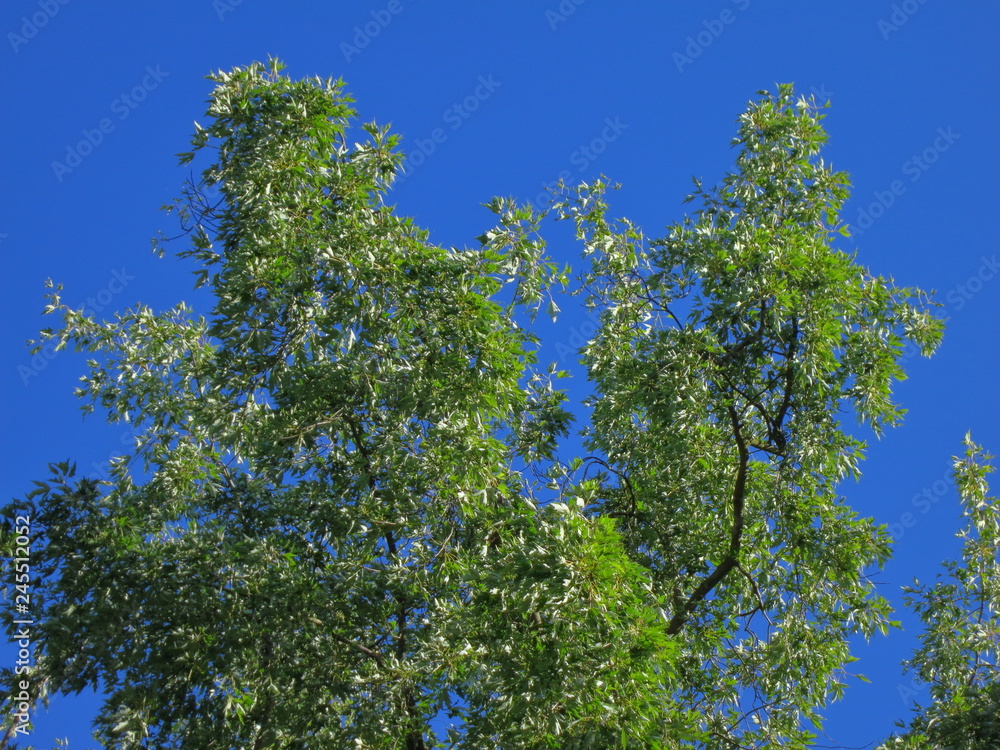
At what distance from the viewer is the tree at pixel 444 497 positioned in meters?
9.18

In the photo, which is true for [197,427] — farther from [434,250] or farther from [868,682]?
[868,682]

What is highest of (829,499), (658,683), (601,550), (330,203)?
(330,203)

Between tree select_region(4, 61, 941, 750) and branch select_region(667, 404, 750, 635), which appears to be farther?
branch select_region(667, 404, 750, 635)

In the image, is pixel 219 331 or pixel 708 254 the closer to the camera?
pixel 219 331

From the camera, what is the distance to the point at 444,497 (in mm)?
10578

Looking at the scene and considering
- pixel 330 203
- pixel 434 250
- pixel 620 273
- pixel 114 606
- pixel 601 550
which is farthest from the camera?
pixel 620 273

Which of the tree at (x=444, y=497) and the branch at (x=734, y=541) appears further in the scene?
the branch at (x=734, y=541)

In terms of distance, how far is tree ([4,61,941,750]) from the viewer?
9.18m

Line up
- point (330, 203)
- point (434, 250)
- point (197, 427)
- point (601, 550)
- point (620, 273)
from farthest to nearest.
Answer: point (620, 273)
point (197, 427)
point (330, 203)
point (434, 250)
point (601, 550)

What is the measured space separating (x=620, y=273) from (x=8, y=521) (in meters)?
8.29

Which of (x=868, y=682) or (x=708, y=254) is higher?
(x=708, y=254)

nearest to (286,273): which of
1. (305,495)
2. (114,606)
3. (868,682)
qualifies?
(305,495)

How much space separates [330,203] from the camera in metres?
11.0

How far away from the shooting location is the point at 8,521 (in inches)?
391
